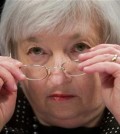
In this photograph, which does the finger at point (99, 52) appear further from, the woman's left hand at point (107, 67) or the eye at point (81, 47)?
the eye at point (81, 47)

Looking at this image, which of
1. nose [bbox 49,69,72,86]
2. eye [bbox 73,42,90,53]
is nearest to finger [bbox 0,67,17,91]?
nose [bbox 49,69,72,86]

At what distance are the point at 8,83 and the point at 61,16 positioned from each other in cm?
31

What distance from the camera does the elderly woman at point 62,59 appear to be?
1.31 meters

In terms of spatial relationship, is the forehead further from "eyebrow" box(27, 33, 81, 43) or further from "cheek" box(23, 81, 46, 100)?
"cheek" box(23, 81, 46, 100)

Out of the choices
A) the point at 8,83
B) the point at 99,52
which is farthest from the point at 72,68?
the point at 8,83

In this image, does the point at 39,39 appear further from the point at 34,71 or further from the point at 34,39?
the point at 34,71

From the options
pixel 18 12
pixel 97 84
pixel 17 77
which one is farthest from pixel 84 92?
pixel 18 12

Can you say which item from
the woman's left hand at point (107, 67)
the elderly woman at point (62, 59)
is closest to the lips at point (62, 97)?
the elderly woman at point (62, 59)

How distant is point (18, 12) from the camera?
1.41 meters

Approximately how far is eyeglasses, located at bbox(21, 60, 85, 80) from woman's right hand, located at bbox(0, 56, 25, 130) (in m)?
0.11

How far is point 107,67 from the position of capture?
4.08 ft

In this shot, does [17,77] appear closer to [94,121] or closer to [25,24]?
[25,24]

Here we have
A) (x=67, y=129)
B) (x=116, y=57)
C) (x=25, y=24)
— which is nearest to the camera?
(x=116, y=57)

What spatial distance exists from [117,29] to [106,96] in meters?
0.27
